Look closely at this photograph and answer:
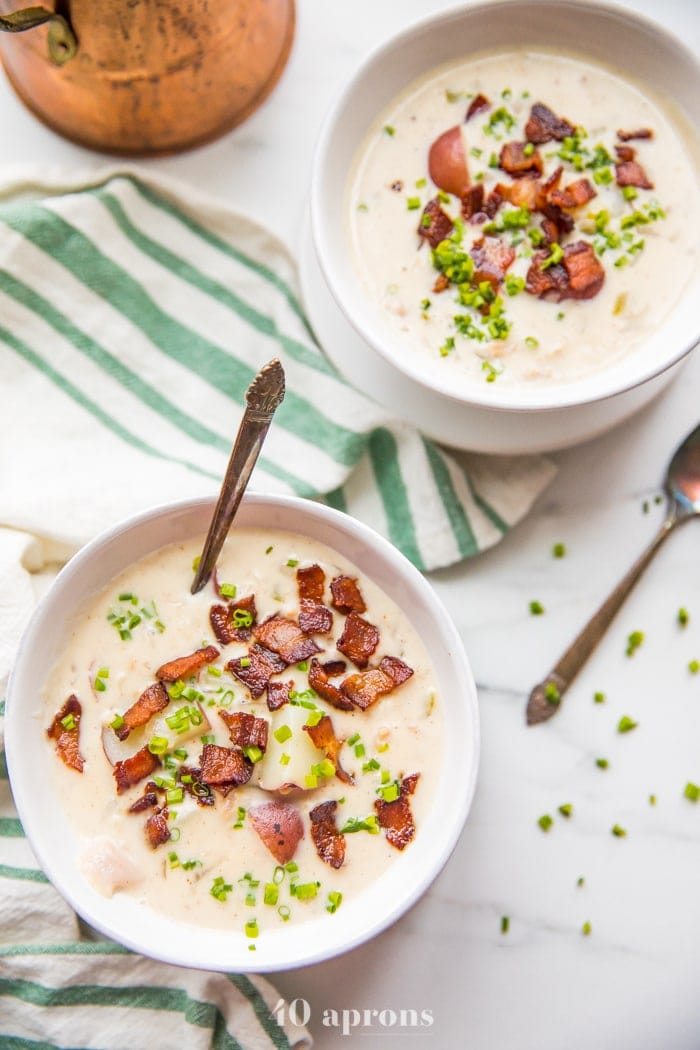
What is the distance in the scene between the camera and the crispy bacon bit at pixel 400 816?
2.13 m

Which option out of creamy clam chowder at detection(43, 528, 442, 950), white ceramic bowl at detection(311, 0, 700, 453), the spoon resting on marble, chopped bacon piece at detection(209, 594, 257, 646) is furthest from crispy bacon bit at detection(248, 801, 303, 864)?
white ceramic bowl at detection(311, 0, 700, 453)

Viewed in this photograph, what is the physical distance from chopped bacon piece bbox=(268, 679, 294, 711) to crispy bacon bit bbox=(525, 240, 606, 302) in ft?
3.13

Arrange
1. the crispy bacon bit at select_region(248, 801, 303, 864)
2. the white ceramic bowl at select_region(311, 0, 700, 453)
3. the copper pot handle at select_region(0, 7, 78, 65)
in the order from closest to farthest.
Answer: the copper pot handle at select_region(0, 7, 78, 65) < the crispy bacon bit at select_region(248, 801, 303, 864) < the white ceramic bowl at select_region(311, 0, 700, 453)

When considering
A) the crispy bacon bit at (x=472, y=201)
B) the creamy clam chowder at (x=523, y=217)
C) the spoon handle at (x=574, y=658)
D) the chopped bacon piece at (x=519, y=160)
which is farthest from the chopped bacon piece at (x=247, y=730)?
the chopped bacon piece at (x=519, y=160)

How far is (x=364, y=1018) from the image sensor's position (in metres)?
2.39

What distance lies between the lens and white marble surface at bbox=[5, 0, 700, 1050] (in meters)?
2.41

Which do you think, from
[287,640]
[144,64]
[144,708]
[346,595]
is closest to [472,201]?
[144,64]

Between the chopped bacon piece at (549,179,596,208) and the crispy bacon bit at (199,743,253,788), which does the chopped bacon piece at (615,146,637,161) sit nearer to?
the chopped bacon piece at (549,179,596,208)

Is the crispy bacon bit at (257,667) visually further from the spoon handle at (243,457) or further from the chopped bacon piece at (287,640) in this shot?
the spoon handle at (243,457)

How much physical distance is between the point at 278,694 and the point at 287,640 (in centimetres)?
10

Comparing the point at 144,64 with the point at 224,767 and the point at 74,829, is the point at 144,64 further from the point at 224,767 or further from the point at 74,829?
the point at 74,829

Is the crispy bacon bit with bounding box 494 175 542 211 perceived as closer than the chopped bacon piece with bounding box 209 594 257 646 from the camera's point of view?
No

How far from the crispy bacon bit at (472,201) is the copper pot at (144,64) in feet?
1.78

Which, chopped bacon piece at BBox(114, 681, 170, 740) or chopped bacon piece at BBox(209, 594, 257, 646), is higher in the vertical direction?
chopped bacon piece at BBox(209, 594, 257, 646)
